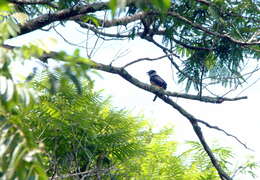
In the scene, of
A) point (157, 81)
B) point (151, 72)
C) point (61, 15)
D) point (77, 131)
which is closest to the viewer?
point (61, 15)

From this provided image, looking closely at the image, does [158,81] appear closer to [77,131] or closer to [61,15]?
[77,131]

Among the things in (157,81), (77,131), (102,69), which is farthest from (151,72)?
(102,69)

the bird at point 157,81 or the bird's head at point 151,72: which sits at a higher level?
the bird at point 157,81

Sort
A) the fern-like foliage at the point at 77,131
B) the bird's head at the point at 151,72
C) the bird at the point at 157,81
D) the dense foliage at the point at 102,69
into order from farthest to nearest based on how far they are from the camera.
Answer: the bird's head at the point at 151,72 → the bird at the point at 157,81 → the fern-like foliage at the point at 77,131 → the dense foliage at the point at 102,69

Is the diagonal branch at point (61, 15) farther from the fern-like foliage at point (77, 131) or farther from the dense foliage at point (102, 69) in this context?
the fern-like foliage at point (77, 131)

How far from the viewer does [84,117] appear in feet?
24.3

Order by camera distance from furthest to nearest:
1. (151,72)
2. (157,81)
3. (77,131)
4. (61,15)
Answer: (151,72) < (157,81) < (77,131) < (61,15)

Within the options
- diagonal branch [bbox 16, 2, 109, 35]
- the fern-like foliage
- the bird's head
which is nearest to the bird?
the bird's head

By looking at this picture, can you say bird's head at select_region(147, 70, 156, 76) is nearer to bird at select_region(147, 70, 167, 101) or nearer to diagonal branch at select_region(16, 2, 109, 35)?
bird at select_region(147, 70, 167, 101)

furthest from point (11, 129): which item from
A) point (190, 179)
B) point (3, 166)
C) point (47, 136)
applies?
point (190, 179)

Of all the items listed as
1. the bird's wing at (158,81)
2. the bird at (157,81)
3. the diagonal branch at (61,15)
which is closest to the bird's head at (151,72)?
the bird at (157,81)

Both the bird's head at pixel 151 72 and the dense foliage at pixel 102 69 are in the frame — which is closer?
the dense foliage at pixel 102 69

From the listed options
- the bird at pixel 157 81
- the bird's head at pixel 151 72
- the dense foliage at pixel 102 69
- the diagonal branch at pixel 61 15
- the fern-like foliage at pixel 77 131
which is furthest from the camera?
the bird's head at pixel 151 72

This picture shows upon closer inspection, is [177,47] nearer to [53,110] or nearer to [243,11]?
[243,11]
